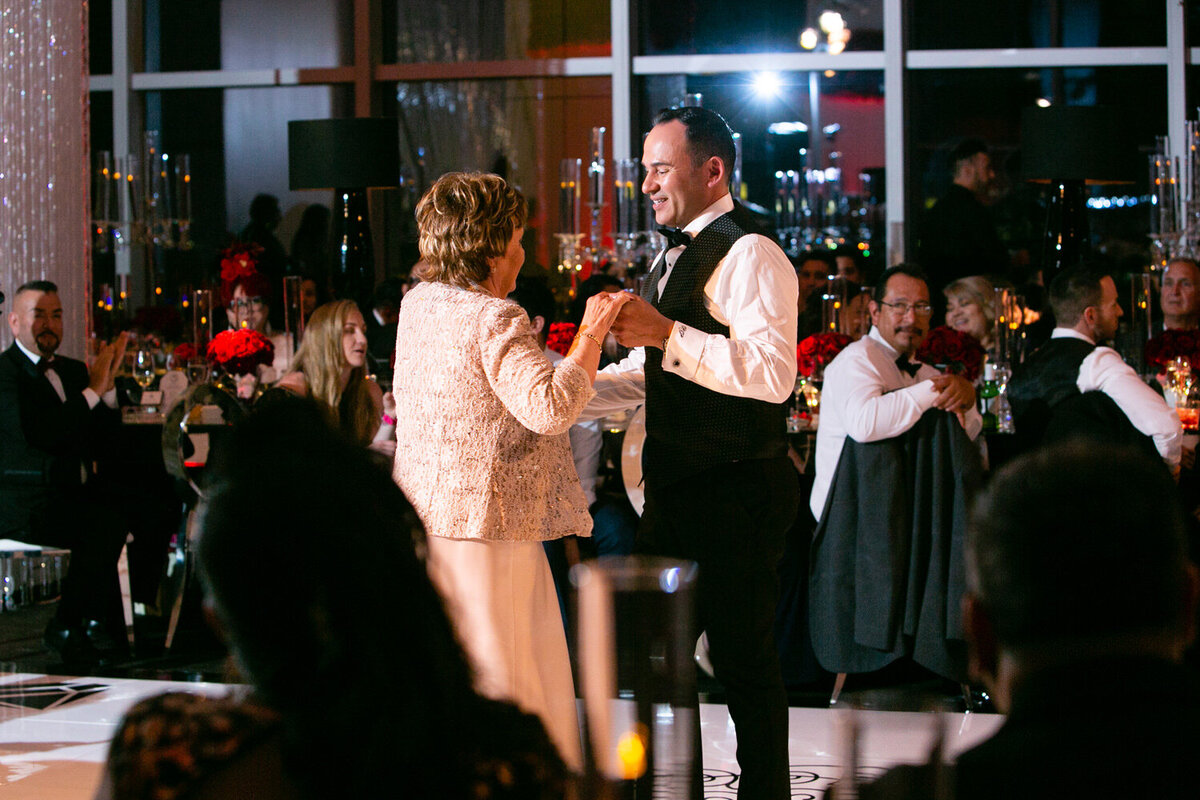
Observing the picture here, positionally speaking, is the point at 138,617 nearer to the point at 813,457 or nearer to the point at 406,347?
the point at 813,457

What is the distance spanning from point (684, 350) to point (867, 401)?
4.54 ft

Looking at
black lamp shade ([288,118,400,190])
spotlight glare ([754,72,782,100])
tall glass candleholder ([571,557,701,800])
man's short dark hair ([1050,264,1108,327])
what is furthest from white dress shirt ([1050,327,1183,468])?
spotlight glare ([754,72,782,100])

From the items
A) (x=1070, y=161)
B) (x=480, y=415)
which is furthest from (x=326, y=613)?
(x=1070, y=161)

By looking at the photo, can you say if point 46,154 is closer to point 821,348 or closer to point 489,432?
point 821,348

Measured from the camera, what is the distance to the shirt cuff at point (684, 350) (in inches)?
102

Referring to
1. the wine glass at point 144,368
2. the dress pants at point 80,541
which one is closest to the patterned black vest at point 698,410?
the dress pants at point 80,541

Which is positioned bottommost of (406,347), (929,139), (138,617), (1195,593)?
(138,617)

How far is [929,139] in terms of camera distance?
8367 millimetres

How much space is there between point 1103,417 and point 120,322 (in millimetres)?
4945

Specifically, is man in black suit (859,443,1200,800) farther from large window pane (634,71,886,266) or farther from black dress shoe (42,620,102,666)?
large window pane (634,71,886,266)

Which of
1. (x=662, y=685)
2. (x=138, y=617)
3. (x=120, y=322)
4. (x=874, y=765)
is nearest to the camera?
(x=874, y=765)

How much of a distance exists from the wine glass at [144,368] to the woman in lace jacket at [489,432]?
11.8 feet

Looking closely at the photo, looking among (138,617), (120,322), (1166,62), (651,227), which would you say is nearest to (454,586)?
(138,617)

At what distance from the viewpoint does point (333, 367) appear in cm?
421
